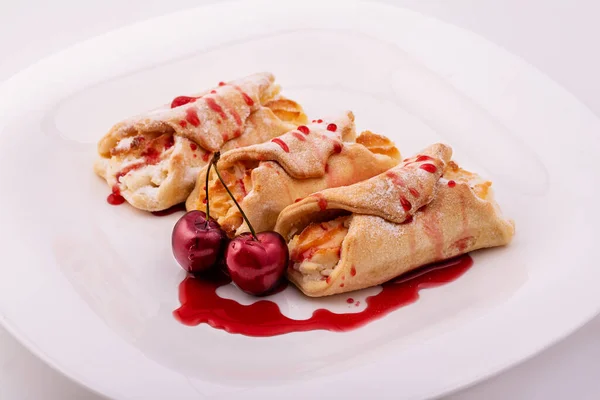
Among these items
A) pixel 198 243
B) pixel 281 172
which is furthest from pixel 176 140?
pixel 198 243

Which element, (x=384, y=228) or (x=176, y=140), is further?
(x=176, y=140)

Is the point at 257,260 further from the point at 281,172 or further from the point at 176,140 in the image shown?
the point at 176,140

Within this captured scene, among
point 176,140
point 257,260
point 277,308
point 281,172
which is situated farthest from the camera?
point 176,140

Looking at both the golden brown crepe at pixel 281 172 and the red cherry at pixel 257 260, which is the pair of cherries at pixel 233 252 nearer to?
the red cherry at pixel 257 260

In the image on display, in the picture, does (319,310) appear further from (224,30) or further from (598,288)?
(224,30)

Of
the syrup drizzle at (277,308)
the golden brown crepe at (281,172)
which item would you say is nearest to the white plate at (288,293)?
the syrup drizzle at (277,308)
